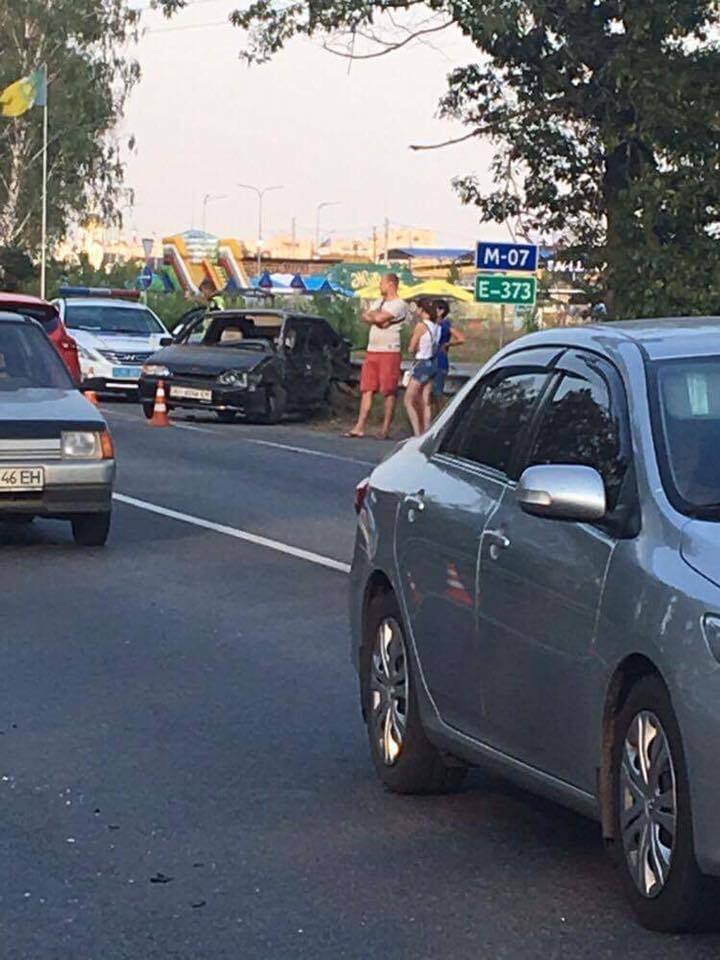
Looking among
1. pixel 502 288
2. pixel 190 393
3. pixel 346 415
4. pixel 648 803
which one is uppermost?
pixel 502 288

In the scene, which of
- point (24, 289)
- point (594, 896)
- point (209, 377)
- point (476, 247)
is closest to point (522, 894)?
point (594, 896)

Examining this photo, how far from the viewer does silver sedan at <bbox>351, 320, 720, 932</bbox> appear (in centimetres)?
498

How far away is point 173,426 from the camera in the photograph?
86.1ft

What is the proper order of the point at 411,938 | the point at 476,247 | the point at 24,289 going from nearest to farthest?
the point at 411,938
the point at 476,247
the point at 24,289

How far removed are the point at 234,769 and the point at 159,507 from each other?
29.8 ft

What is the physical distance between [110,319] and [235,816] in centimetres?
2673

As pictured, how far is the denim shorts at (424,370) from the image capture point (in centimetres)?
2392

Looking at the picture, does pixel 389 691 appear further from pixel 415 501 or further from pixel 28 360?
pixel 28 360

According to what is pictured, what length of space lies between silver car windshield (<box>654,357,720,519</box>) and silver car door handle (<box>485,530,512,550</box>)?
62cm

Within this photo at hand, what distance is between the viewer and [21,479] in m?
12.8

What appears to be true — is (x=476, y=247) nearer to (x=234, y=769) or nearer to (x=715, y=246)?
(x=715, y=246)

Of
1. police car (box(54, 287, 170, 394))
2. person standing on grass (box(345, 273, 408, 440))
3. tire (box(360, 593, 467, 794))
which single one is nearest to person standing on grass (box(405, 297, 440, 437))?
person standing on grass (box(345, 273, 408, 440))

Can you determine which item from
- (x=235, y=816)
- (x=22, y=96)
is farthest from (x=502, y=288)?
(x=22, y=96)

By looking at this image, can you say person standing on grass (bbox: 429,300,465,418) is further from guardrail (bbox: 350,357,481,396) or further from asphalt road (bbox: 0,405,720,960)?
asphalt road (bbox: 0,405,720,960)
